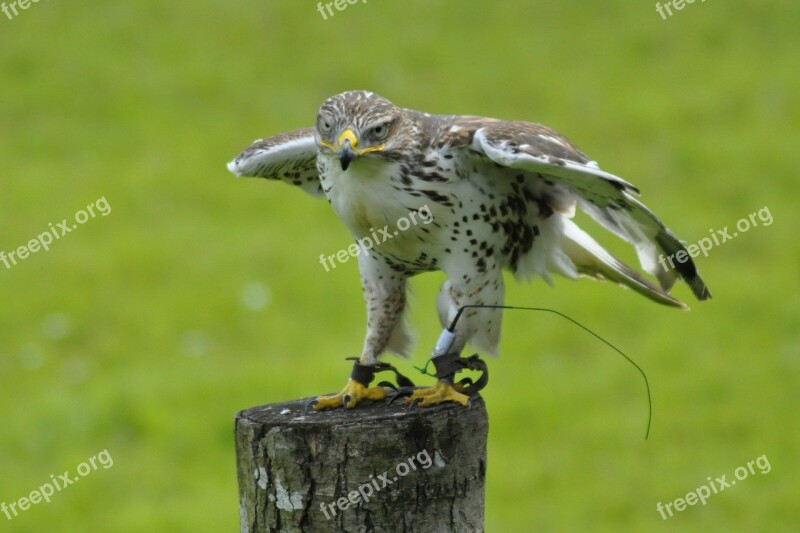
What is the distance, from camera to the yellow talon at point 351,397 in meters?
4.60

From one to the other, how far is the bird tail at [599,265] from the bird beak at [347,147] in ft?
3.82

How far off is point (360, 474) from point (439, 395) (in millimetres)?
645

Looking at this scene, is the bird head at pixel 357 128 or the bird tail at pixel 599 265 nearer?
the bird head at pixel 357 128

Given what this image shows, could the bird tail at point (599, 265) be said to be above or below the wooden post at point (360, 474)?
above

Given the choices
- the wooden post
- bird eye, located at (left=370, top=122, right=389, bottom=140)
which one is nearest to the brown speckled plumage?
bird eye, located at (left=370, top=122, right=389, bottom=140)

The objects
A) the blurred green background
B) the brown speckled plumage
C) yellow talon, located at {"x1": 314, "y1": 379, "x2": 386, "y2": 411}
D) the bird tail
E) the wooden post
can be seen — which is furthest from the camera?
the blurred green background

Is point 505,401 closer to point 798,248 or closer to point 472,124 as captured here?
point 798,248

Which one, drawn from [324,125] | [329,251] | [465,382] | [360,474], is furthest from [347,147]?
[329,251]

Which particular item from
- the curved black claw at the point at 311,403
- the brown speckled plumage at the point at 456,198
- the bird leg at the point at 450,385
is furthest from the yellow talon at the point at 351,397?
the brown speckled plumage at the point at 456,198

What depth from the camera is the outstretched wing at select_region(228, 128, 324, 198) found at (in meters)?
5.35

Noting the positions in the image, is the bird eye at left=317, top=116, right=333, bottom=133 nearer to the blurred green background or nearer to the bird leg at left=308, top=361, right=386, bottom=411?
the bird leg at left=308, top=361, right=386, bottom=411

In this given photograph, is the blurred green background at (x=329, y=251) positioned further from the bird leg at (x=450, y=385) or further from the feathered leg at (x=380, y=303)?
the bird leg at (x=450, y=385)

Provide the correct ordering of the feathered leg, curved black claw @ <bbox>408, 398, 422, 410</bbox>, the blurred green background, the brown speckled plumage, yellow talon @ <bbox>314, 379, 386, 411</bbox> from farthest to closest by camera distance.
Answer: the blurred green background
the feathered leg
the brown speckled plumage
yellow talon @ <bbox>314, 379, 386, 411</bbox>
curved black claw @ <bbox>408, 398, 422, 410</bbox>

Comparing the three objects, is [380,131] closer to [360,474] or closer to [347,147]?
[347,147]
